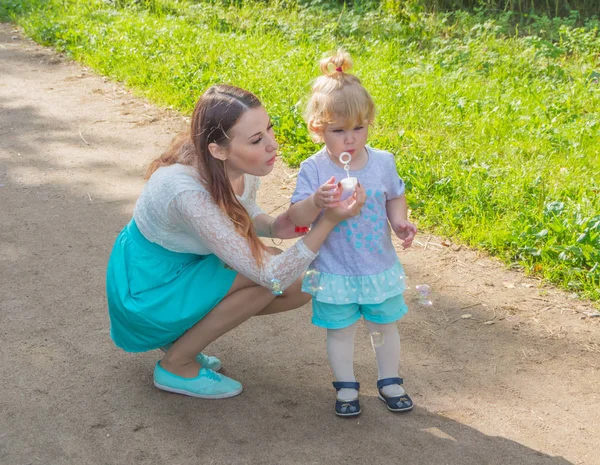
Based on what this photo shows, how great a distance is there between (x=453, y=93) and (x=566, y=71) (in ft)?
4.40

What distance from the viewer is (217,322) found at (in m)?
2.98

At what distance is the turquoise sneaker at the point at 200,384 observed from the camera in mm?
Result: 3070

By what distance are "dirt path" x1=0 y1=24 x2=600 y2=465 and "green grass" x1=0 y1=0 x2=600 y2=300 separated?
275 mm

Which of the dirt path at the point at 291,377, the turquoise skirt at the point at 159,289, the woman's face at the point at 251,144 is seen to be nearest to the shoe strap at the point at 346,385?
the dirt path at the point at 291,377

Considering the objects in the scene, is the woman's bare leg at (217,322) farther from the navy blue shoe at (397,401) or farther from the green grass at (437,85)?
the green grass at (437,85)

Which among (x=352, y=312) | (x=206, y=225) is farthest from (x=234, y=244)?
(x=352, y=312)

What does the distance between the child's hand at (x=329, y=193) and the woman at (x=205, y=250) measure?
0.11ft

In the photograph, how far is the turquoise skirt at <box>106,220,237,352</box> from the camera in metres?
2.95

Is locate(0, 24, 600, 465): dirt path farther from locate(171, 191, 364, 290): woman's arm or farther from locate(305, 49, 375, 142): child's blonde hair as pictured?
locate(305, 49, 375, 142): child's blonde hair

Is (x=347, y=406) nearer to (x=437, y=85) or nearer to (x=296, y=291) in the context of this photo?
(x=296, y=291)

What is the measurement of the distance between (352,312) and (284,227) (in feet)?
1.42

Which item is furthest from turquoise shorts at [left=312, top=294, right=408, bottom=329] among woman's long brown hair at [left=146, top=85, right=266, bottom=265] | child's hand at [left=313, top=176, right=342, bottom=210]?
child's hand at [left=313, top=176, right=342, bottom=210]

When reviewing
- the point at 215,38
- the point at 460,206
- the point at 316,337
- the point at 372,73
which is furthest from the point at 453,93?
the point at 316,337

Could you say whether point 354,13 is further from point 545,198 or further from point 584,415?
point 584,415
